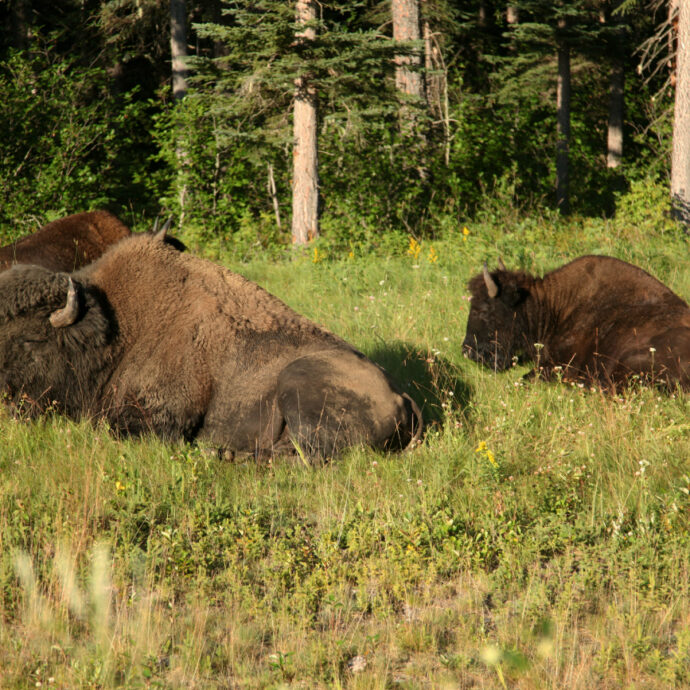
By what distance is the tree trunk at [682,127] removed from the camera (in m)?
13.5

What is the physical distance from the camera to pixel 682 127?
13.9 metres

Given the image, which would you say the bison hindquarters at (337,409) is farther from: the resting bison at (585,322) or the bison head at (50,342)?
the resting bison at (585,322)

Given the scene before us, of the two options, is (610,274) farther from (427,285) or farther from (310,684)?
(310,684)

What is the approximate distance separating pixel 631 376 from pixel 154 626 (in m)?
5.08

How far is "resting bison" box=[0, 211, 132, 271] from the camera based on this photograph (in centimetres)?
877

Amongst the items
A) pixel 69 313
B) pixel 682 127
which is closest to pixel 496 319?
pixel 69 313

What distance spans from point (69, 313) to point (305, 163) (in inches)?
331

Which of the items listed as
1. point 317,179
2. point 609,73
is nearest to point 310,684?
point 317,179

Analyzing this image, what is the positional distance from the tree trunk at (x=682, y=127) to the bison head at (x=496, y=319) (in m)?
6.55

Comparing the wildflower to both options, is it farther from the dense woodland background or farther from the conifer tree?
the conifer tree

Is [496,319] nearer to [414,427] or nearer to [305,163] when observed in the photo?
[414,427]

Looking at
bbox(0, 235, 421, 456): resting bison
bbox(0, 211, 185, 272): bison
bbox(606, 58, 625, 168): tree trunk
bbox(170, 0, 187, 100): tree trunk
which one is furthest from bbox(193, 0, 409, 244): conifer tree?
bbox(606, 58, 625, 168): tree trunk

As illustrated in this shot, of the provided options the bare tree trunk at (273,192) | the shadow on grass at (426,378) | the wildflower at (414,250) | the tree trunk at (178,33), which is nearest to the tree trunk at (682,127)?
the wildflower at (414,250)

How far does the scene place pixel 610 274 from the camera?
788 centimetres
